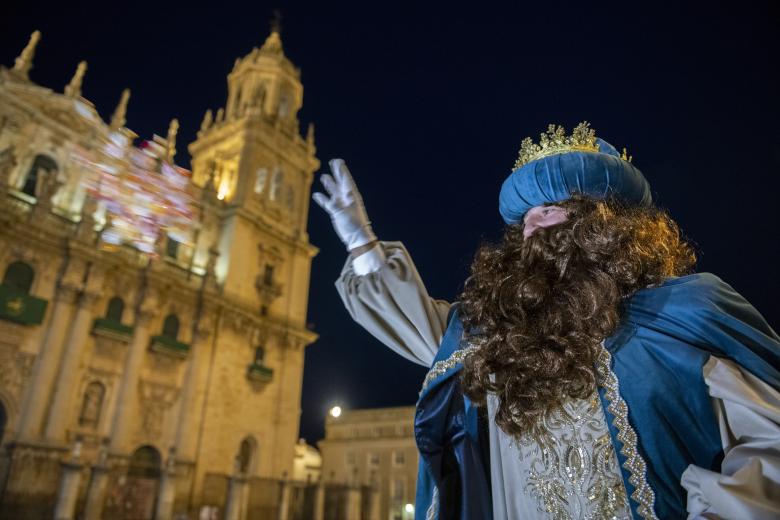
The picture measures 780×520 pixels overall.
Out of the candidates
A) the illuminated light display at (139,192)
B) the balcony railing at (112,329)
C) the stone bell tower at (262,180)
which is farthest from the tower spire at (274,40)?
the balcony railing at (112,329)

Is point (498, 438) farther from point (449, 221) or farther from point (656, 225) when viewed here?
point (449, 221)

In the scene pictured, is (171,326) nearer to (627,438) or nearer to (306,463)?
(627,438)

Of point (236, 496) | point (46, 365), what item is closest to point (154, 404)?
point (46, 365)

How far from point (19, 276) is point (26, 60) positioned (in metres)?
10.4

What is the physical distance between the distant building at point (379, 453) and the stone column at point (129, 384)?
65.3 feet

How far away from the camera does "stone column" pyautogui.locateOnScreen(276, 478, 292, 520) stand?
2164 centimetres

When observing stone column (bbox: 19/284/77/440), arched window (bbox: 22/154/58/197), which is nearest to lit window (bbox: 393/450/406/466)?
stone column (bbox: 19/284/77/440)

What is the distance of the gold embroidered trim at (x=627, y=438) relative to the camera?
1.53 meters

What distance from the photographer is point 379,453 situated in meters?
39.6

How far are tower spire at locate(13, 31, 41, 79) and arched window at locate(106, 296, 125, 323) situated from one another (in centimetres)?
1045

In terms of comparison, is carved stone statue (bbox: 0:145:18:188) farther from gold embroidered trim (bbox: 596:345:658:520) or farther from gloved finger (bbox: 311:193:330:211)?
gold embroidered trim (bbox: 596:345:658:520)

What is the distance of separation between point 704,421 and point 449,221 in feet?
121

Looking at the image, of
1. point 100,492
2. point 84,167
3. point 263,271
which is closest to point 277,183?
point 263,271

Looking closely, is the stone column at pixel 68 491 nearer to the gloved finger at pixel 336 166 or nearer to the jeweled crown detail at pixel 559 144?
the gloved finger at pixel 336 166
